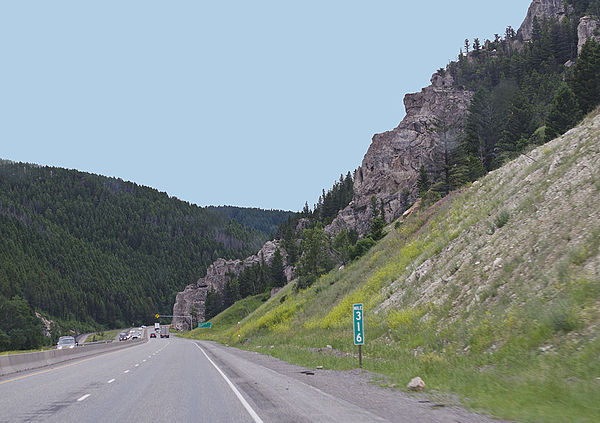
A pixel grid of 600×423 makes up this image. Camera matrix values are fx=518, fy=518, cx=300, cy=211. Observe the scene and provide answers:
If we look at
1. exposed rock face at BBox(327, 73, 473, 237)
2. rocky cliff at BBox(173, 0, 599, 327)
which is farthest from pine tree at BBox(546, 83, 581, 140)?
exposed rock face at BBox(327, 73, 473, 237)

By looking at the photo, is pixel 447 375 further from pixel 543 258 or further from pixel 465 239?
pixel 465 239

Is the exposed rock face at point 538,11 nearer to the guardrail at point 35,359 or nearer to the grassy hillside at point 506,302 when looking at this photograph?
the grassy hillside at point 506,302

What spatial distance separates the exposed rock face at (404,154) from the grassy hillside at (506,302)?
62.8 metres

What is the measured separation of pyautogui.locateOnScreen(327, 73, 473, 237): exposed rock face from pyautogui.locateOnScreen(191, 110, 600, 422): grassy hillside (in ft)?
206

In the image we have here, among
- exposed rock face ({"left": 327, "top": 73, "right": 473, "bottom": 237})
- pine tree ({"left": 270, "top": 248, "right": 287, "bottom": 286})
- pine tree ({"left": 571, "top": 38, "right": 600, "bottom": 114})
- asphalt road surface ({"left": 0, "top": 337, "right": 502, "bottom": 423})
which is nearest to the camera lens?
asphalt road surface ({"left": 0, "top": 337, "right": 502, "bottom": 423})

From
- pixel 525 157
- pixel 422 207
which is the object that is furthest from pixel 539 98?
pixel 525 157

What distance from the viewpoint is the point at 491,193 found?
3488 centimetres

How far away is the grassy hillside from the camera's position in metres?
11.5

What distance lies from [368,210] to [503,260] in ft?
298

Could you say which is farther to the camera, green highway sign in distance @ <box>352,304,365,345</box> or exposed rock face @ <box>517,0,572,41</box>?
exposed rock face @ <box>517,0,572,41</box>

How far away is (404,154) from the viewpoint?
110 m

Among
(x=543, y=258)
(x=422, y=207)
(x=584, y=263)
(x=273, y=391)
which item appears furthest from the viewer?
(x=422, y=207)

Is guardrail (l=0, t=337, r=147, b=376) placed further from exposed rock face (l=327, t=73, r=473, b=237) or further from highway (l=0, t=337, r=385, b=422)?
exposed rock face (l=327, t=73, r=473, b=237)

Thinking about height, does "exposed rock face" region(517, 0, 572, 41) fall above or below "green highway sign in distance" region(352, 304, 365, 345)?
above
